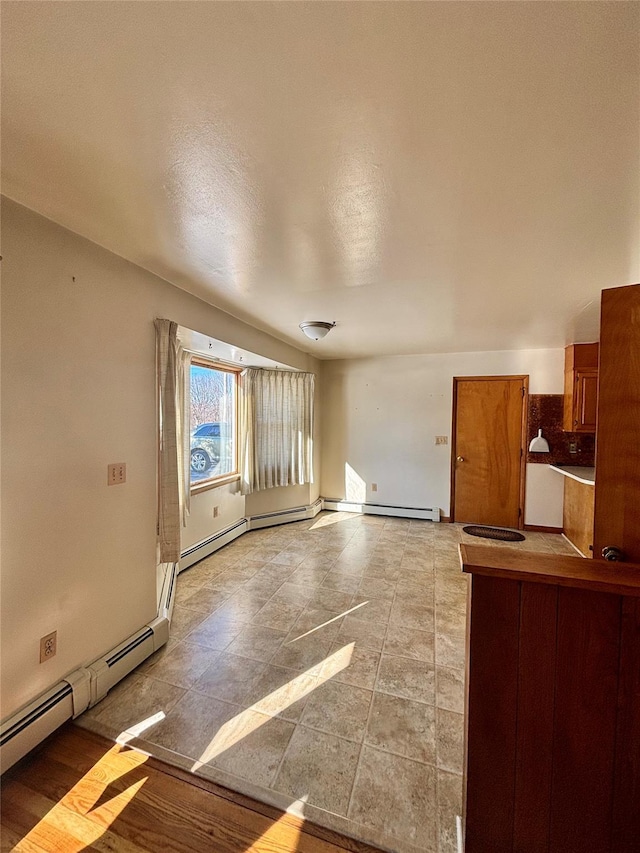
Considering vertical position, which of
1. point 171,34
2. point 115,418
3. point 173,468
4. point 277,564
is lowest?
point 277,564

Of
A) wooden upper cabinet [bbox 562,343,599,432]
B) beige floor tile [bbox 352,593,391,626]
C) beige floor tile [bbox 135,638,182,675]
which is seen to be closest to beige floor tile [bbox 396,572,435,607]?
beige floor tile [bbox 352,593,391,626]

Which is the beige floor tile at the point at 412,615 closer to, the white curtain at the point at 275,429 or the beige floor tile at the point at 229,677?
the beige floor tile at the point at 229,677

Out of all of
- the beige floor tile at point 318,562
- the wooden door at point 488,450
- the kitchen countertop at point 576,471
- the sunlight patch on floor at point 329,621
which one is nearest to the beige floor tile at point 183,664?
the sunlight patch on floor at point 329,621

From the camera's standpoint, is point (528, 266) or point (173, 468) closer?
point (528, 266)

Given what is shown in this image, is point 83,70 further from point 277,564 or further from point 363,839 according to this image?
point 277,564

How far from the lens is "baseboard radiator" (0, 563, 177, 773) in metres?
1.36

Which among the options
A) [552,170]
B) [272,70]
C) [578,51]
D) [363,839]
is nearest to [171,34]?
[272,70]

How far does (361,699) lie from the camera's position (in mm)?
1753

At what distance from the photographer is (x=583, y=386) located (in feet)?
12.2

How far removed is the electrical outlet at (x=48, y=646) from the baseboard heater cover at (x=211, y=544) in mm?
1332

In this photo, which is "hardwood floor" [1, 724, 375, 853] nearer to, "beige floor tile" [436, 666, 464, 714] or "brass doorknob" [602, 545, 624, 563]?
"beige floor tile" [436, 666, 464, 714]

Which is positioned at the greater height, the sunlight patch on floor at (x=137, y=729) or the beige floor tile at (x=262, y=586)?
the sunlight patch on floor at (x=137, y=729)

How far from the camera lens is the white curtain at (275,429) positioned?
405 cm

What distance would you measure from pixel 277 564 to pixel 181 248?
283 cm
